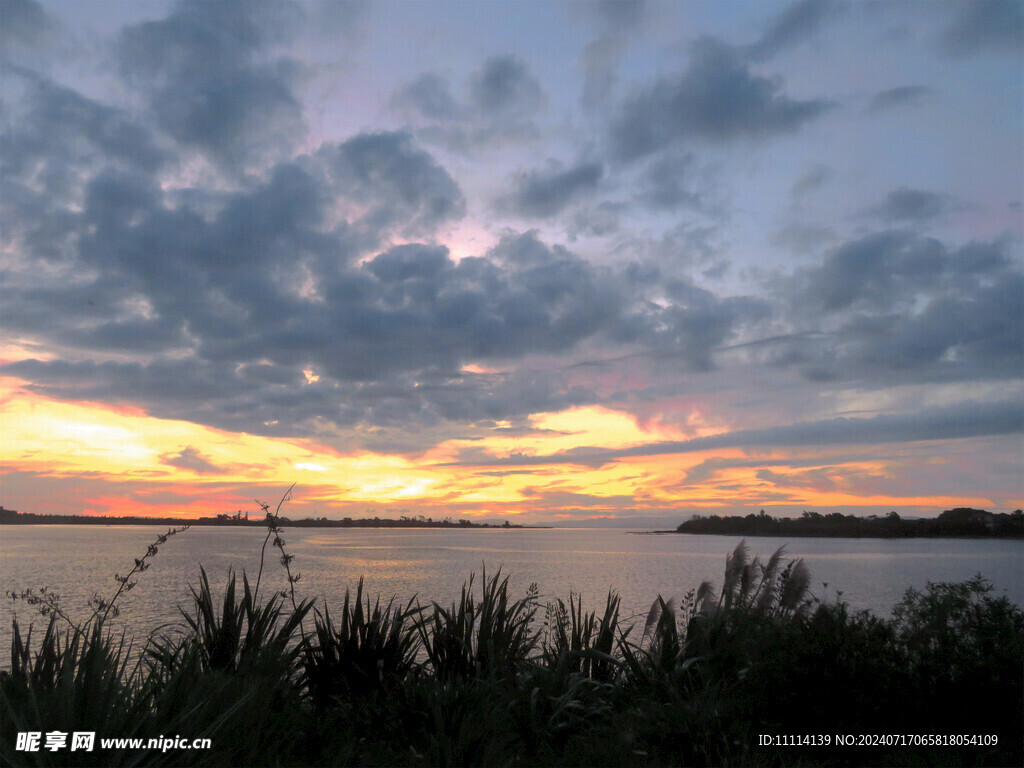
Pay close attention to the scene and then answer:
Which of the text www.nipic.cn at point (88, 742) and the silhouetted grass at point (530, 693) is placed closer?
the text www.nipic.cn at point (88, 742)

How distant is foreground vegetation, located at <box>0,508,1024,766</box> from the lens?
5125 mm

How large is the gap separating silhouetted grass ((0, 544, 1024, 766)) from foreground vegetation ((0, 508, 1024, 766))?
17 millimetres

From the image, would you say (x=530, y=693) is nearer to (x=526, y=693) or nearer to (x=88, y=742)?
(x=526, y=693)

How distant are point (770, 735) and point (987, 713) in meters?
1.88

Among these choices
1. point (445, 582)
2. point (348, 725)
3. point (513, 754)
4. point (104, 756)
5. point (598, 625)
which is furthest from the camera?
point (445, 582)

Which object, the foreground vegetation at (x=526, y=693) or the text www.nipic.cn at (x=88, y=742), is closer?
the text www.nipic.cn at (x=88, y=742)

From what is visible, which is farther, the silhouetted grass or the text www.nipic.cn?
the silhouetted grass

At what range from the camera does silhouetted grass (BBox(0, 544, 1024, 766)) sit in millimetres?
5148

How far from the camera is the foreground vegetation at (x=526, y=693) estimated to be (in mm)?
5125

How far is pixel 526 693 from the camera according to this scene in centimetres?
717

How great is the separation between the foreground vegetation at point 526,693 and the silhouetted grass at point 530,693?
2 centimetres

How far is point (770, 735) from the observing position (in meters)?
6.52

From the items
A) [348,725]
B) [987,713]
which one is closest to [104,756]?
[348,725]

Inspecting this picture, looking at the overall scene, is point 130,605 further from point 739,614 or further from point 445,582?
point 739,614
